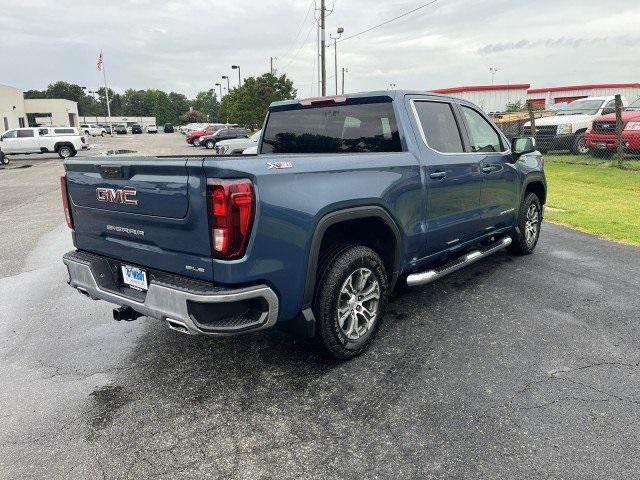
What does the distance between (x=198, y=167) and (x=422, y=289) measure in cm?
317

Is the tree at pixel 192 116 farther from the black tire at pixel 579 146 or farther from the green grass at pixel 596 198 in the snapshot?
the green grass at pixel 596 198

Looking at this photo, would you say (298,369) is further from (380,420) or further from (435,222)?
(435,222)

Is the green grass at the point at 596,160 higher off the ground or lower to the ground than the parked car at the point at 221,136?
lower

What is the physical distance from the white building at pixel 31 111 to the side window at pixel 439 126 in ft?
192

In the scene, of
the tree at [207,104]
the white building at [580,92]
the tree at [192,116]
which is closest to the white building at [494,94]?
the white building at [580,92]

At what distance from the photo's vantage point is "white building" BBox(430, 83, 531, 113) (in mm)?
43562

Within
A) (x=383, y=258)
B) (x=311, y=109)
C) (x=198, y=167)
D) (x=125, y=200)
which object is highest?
(x=311, y=109)

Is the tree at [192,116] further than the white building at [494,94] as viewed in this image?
Yes

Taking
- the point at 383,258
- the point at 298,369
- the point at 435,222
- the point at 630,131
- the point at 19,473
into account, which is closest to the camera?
the point at 19,473

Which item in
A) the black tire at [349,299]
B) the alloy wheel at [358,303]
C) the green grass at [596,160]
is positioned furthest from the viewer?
the green grass at [596,160]

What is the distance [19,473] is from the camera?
243 cm

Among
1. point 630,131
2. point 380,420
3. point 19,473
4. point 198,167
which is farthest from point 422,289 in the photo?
point 630,131

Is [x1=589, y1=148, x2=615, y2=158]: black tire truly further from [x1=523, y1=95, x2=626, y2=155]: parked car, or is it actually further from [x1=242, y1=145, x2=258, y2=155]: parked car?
[x1=242, y1=145, x2=258, y2=155]: parked car

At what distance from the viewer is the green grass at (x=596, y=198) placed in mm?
7609
